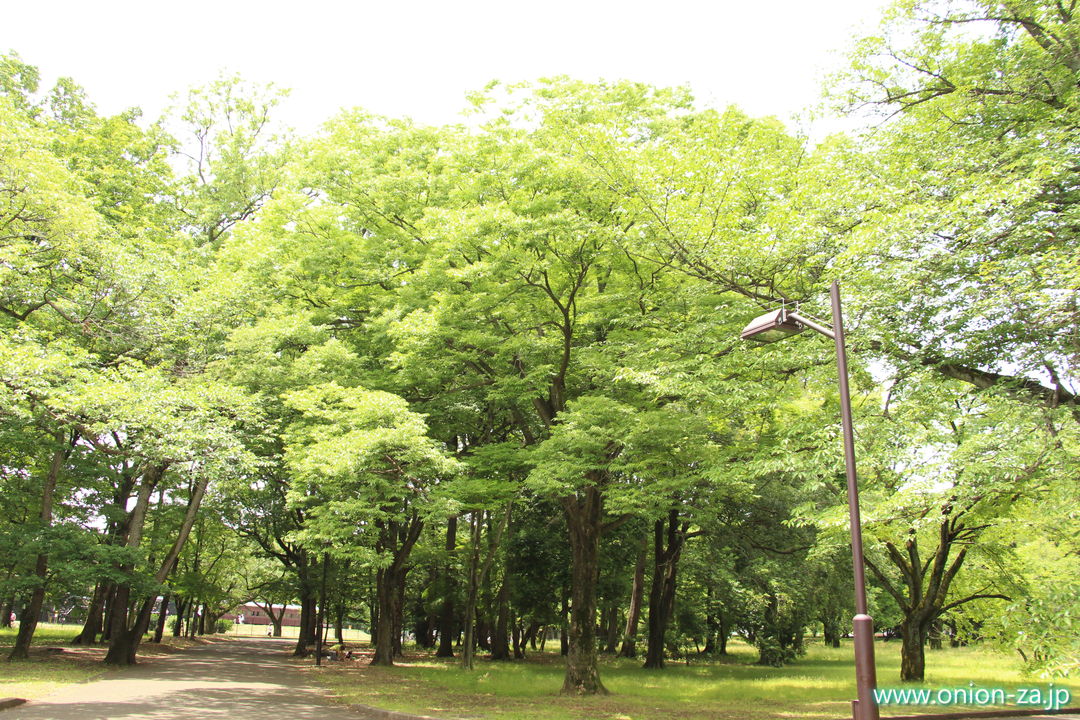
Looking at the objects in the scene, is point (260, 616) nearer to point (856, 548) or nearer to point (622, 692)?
point (622, 692)

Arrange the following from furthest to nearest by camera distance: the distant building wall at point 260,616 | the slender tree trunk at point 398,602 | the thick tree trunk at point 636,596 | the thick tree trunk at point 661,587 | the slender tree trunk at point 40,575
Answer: the distant building wall at point 260,616 < the thick tree trunk at point 636,596 < the thick tree trunk at point 661,587 < the slender tree trunk at point 398,602 < the slender tree trunk at point 40,575

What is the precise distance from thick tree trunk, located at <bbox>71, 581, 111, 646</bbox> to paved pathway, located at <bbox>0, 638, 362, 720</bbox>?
1167 cm

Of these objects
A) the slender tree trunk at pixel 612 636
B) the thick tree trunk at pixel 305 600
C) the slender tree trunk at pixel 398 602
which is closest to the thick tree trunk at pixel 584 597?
the slender tree trunk at pixel 398 602

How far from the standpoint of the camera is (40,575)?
2059 centimetres

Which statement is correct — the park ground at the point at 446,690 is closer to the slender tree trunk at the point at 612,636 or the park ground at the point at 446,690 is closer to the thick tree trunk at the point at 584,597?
the thick tree trunk at the point at 584,597

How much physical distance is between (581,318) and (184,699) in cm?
1119

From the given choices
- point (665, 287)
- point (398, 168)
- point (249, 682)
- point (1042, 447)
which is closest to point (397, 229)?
point (398, 168)

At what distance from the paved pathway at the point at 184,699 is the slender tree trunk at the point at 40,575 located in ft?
11.0

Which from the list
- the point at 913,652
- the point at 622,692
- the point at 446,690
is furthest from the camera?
the point at 913,652

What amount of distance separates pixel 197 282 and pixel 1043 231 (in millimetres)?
19141

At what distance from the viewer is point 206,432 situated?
14.6m

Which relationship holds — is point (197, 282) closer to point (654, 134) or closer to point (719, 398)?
point (654, 134)

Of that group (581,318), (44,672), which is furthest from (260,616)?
(581,318)

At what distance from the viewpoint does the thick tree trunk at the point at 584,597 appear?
1596 cm
